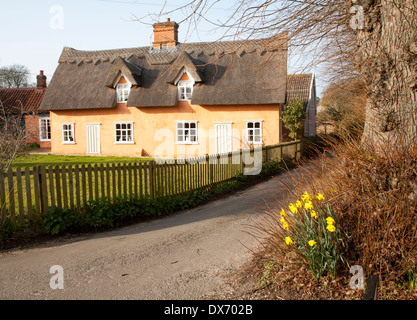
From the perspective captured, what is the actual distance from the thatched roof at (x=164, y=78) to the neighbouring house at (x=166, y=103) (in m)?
0.06

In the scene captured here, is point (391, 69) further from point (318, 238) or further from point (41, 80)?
point (41, 80)

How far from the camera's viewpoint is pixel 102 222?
699 centimetres

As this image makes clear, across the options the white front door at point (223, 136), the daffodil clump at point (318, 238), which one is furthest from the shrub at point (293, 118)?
the daffodil clump at point (318, 238)

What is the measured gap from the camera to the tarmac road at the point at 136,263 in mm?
4109

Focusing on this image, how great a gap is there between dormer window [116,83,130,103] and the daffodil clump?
20.4 meters

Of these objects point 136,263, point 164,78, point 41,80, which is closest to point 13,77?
point 41,80

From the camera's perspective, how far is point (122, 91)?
75.0ft

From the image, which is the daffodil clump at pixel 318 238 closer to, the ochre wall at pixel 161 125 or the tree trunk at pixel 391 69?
the tree trunk at pixel 391 69

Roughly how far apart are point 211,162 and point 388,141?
718 centimetres

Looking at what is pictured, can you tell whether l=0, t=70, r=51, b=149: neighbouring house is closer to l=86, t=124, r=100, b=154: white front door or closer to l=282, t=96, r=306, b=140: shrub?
l=86, t=124, r=100, b=154: white front door

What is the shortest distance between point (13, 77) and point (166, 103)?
45.7 m

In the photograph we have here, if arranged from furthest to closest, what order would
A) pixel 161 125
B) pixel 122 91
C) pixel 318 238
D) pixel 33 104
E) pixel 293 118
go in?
pixel 33 104 < pixel 122 91 < pixel 161 125 < pixel 293 118 < pixel 318 238

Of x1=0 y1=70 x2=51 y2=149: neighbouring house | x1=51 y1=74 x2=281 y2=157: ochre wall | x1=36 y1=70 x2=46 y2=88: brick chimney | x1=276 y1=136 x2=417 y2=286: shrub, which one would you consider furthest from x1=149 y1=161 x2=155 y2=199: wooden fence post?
x1=36 y1=70 x2=46 y2=88: brick chimney

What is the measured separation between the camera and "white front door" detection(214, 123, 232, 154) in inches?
820
